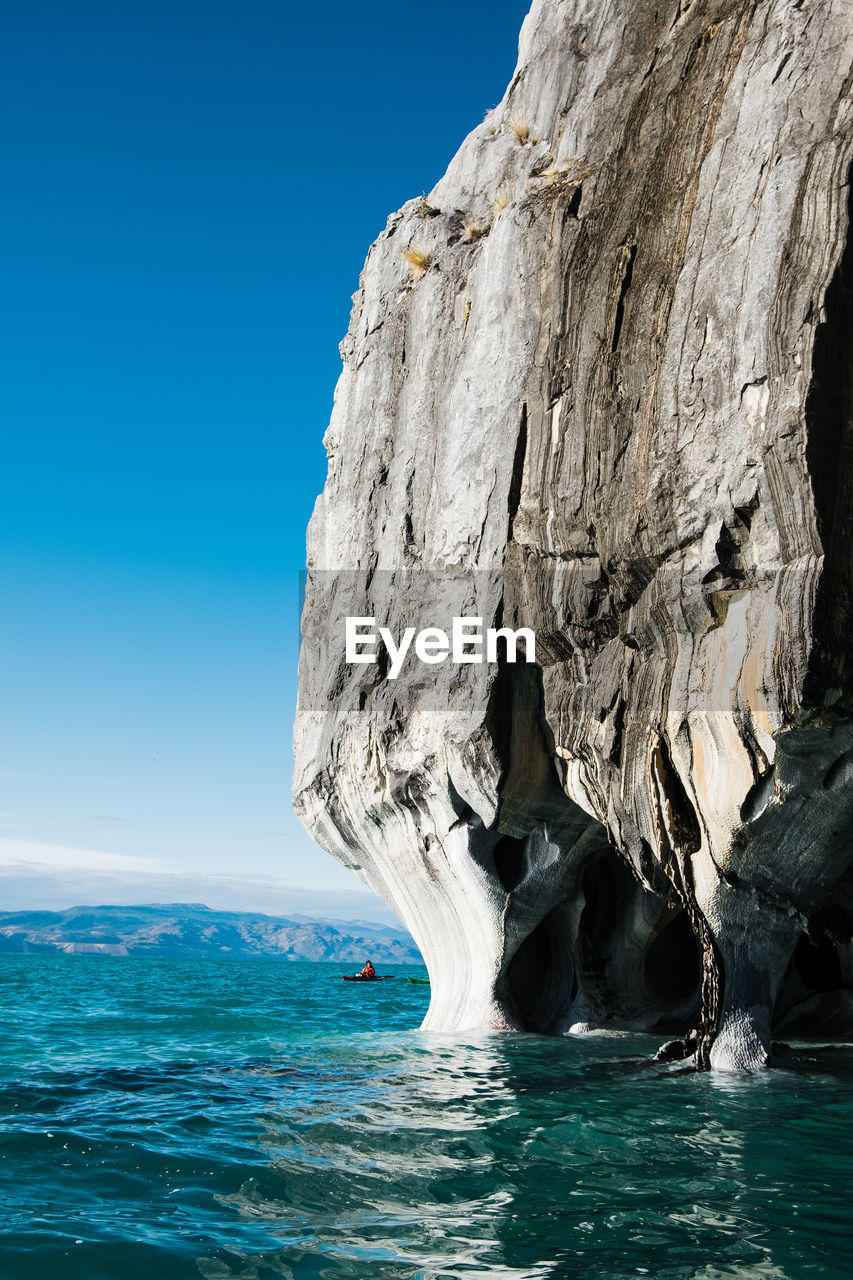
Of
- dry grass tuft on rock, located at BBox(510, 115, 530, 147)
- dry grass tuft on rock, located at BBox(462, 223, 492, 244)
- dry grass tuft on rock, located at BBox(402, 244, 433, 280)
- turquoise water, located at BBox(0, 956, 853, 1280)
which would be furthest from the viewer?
dry grass tuft on rock, located at BBox(402, 244, 433, 280)

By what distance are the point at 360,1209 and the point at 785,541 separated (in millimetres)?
8517

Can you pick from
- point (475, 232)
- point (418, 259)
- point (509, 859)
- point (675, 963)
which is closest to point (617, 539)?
point (509, 859)

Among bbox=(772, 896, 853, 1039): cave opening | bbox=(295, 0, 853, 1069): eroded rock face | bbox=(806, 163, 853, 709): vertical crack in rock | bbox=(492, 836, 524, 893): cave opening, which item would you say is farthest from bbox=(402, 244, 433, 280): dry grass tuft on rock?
bbox=(772, 896, 853, 1039): cave opening

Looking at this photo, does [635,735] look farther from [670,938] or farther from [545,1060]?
[670,938]

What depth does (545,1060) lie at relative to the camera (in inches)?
571

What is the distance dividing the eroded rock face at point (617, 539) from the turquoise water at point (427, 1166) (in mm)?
2621

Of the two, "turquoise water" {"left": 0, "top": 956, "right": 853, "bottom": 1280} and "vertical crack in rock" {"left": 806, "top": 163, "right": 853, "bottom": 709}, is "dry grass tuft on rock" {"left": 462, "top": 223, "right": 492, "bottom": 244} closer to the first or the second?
"vertical crack in rock" {"left": 806, "top": 163, "right": 853, "bottom": 709}

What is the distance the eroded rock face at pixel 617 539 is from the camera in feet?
41.0

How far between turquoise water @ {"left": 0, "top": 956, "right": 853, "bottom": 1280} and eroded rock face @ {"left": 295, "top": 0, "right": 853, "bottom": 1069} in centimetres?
262

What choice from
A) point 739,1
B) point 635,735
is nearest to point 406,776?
point 635,735

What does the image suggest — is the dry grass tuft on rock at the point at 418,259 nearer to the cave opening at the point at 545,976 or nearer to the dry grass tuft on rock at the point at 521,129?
the dry grass tuft on rock at the point at 521,129

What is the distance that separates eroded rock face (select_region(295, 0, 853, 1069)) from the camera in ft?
41.0

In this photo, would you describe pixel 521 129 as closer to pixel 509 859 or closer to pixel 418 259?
pixel 418 259

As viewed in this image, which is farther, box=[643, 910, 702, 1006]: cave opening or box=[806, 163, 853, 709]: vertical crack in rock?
box=[643, 910, 702, 1006]: cave opening
